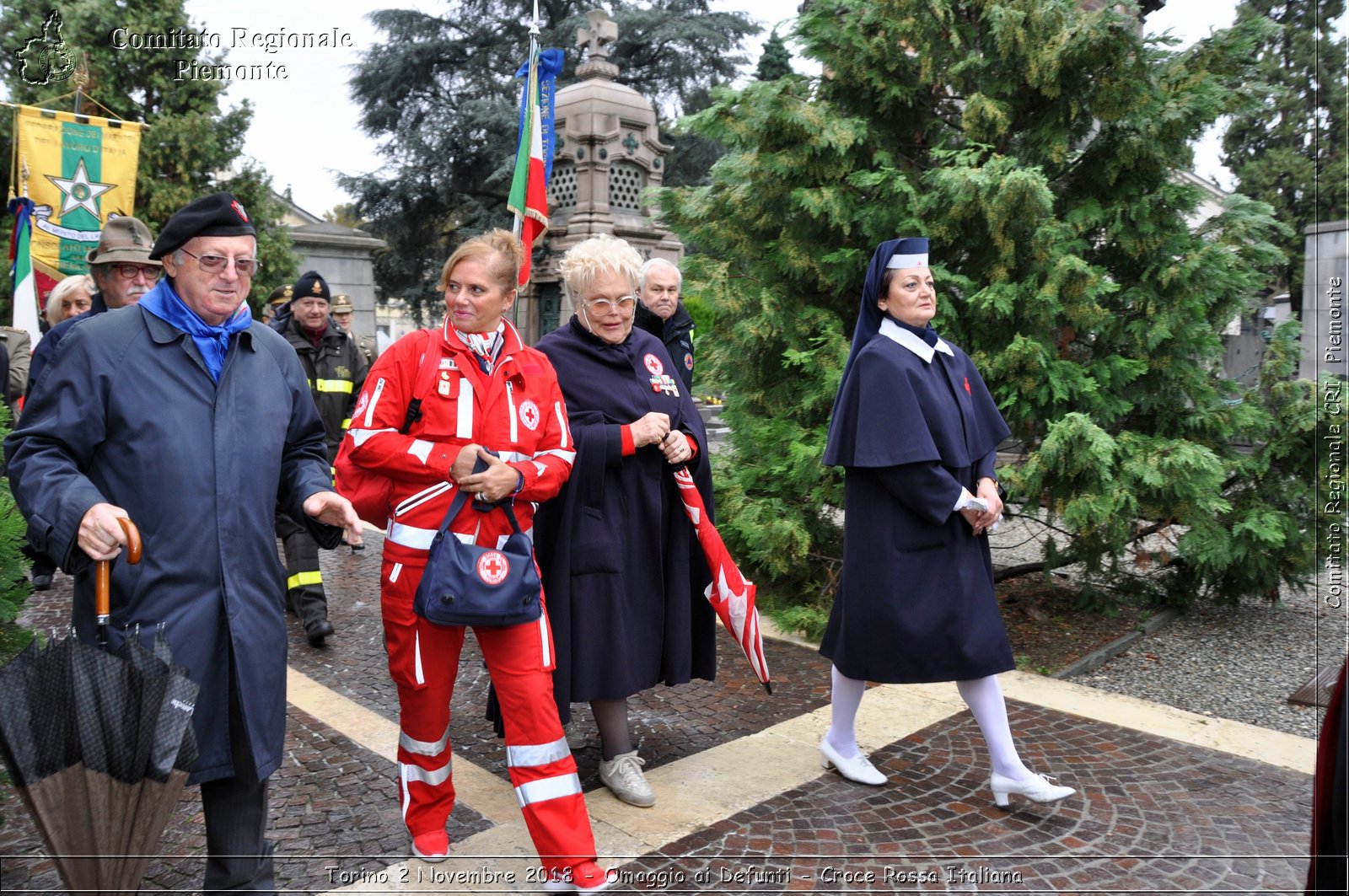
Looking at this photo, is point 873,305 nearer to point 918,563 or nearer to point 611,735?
point 918,563

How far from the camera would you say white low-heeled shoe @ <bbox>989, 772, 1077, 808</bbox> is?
12.2 ft

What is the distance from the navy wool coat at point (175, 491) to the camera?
2.52 m

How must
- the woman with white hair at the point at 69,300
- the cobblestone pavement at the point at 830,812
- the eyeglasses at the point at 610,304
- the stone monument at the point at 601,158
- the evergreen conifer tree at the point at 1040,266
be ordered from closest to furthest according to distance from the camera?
the cobblestone pavement at the point at 830,812, the eyeglasses at the point at 610,304, the evergreen conifer tree at the point at 1040,266, the woman with white hair at the point at 69,300, the stone monument at the point at 601,158

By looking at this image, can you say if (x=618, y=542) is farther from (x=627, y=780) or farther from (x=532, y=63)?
(x=532, y=63)

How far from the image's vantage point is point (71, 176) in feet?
35.1

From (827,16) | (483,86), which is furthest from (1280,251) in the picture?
(483,86)

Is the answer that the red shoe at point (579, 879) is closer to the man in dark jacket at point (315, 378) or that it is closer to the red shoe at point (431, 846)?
the red shoe at point (431, 846)

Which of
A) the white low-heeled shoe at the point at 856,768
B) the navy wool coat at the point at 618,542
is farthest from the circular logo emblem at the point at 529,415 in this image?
the white low-heeled shoe at the point at 856,768

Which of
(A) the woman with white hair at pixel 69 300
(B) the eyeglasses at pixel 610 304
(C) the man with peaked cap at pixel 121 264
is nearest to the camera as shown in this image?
(B) the eyeglasses at pixel 610 304

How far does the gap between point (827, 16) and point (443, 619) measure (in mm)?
5102

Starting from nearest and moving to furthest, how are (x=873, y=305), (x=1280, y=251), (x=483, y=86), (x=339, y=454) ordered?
(x=339, y=454)
(x=873, y=305)
(x=1280, y=251)
(x=483, y=86)

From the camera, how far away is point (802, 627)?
6.35 metres

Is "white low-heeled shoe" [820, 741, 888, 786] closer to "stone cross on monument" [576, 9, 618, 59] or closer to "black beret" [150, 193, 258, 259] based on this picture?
"black beret" [150, 193, 258, 259]

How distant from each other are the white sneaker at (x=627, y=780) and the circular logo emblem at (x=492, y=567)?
118 centimetres
